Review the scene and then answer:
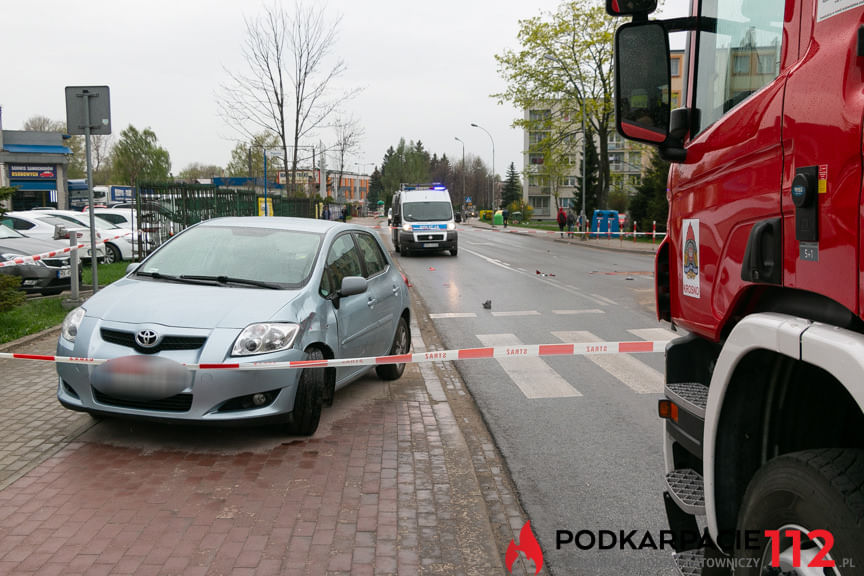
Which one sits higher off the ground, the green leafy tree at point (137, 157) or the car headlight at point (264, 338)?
the green leafy tree at point (137, 157)

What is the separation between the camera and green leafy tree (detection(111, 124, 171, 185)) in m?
84.0

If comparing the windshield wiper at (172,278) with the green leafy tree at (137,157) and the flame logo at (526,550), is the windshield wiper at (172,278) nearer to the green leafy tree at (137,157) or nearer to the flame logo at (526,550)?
the flame logo at (526,550)

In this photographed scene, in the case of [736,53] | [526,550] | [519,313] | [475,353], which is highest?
[736,53]

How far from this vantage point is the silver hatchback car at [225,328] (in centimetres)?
512

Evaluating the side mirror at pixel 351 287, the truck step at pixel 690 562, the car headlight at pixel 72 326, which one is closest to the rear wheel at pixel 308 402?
the side mirror at pixel 351 287

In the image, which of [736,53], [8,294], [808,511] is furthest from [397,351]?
[808,511]

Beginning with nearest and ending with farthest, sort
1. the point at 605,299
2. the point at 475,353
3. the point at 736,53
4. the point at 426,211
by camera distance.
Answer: the point at 736,53, the point at 475,353, the point at 605,299, the point at 426,211

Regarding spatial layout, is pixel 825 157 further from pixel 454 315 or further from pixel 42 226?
pixel 42 226

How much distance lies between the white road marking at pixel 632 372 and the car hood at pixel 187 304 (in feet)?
12.1

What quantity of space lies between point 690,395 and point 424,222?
2590 centimetres

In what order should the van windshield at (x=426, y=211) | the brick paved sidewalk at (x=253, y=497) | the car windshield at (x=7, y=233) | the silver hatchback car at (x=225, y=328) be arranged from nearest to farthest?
the brick paved sidewalk at (x=253, y=497) → the silver hatchback car at (x=225, y=328) → the car windshield at (x=7, y=233) → the van windshield at (x=426, y=211)

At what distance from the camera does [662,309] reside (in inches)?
134

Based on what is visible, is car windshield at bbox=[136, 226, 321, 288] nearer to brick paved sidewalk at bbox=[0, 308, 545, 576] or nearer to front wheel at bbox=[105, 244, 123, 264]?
brick paved sidewalk at bbox=[0, 308, 545, 576]

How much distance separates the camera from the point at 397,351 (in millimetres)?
7836
